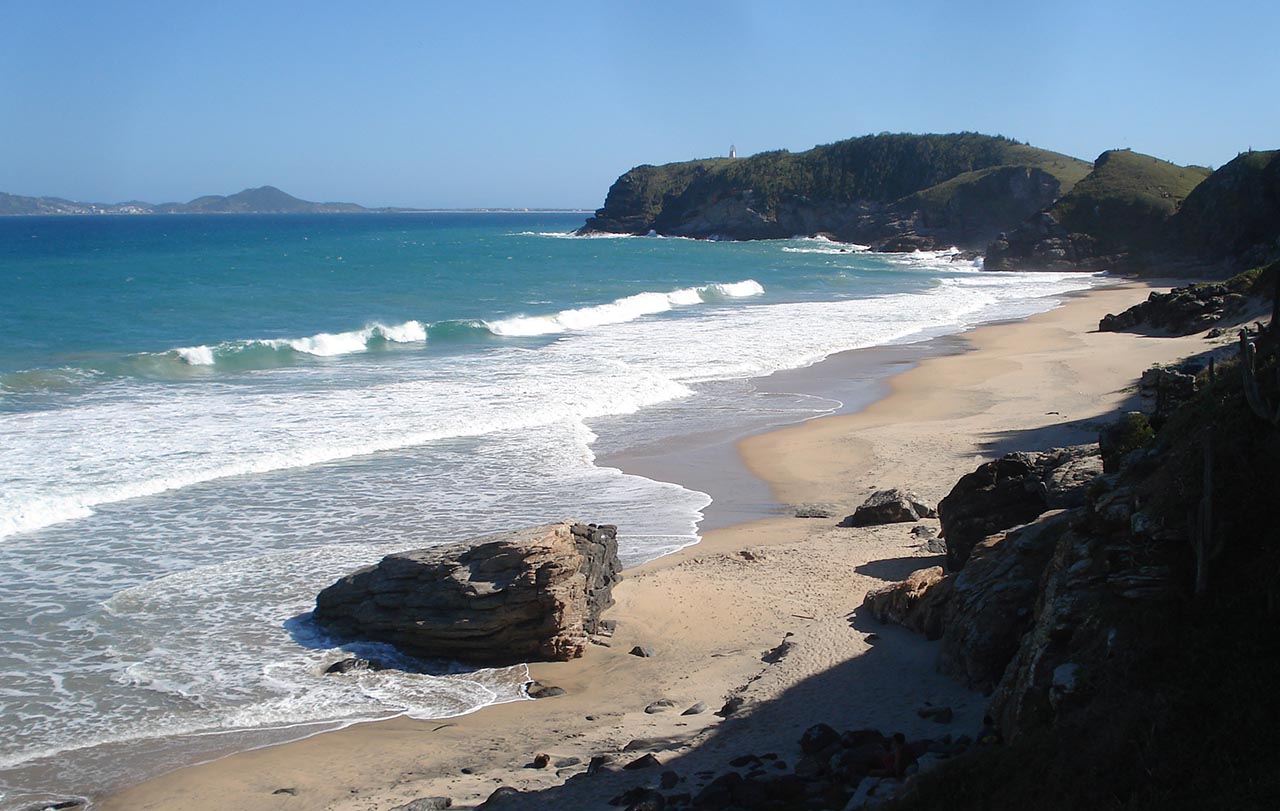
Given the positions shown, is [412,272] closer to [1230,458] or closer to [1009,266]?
[1009,266]

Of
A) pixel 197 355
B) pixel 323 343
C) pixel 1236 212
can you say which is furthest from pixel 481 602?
pixel 1236 212

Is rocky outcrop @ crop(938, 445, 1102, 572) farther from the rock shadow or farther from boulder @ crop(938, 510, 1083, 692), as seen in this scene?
boulder @ crop(938, 510, 1083, 692)

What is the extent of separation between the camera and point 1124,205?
235 ft

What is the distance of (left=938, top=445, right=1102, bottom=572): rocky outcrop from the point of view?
9.94m

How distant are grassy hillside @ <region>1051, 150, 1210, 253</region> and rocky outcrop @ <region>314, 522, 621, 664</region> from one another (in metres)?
65.8

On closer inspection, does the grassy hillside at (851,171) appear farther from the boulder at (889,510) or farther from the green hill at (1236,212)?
the boulder at (889,510)

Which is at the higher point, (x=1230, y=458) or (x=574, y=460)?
(x=1230, y=458)

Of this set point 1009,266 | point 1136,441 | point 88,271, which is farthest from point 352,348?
point 1009,266

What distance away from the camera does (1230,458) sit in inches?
241

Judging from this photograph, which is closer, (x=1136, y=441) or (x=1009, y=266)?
(x=1136, y=441)

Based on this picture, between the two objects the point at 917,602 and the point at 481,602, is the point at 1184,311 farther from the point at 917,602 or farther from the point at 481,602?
the point at 481,602

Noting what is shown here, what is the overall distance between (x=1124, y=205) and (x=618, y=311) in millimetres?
44788

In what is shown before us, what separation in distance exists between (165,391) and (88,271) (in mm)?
41343

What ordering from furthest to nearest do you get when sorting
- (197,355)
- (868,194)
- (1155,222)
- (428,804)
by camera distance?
(868,194)
(1155,222)
(197,355)
(428,804)
